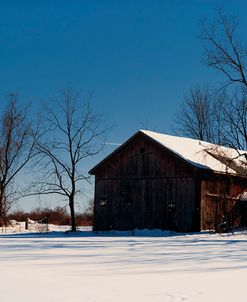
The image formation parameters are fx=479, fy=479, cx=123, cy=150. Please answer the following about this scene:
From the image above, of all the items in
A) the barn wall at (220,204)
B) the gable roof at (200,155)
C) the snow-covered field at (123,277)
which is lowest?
the snow-covered field at (123,277)

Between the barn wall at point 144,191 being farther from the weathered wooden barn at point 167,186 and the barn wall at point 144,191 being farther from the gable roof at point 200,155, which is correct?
the gable roof at point 200,155

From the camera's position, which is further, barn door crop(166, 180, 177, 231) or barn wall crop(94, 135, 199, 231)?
barn door crop(166, 180, 177, 231)

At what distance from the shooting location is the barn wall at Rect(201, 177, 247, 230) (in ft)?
92.8

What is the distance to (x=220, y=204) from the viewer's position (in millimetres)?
29562

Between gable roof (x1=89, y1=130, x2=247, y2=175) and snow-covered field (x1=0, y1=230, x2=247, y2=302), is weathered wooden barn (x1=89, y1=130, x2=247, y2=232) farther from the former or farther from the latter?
snow-covered field (x1=0, y1=230, x2=247, y2=302)

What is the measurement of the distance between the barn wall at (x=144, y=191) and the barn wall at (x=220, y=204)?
932mm

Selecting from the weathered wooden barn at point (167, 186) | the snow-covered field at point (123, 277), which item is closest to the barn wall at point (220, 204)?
the weathered wooden barn at point (167, 186)

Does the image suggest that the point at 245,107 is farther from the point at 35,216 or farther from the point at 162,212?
the point at 35,216

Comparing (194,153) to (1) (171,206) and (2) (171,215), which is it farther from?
(2) (171,215)

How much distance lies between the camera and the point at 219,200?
97.1ft

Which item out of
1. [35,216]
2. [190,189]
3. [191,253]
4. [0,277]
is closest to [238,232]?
[190,189]

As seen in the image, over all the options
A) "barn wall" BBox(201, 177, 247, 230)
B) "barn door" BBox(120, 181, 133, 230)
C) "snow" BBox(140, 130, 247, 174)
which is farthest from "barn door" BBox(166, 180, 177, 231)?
"barn door" BBox(120, 181, 133, 230)

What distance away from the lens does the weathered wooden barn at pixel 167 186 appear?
28094mm

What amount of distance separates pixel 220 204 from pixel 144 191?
15.6 feet
